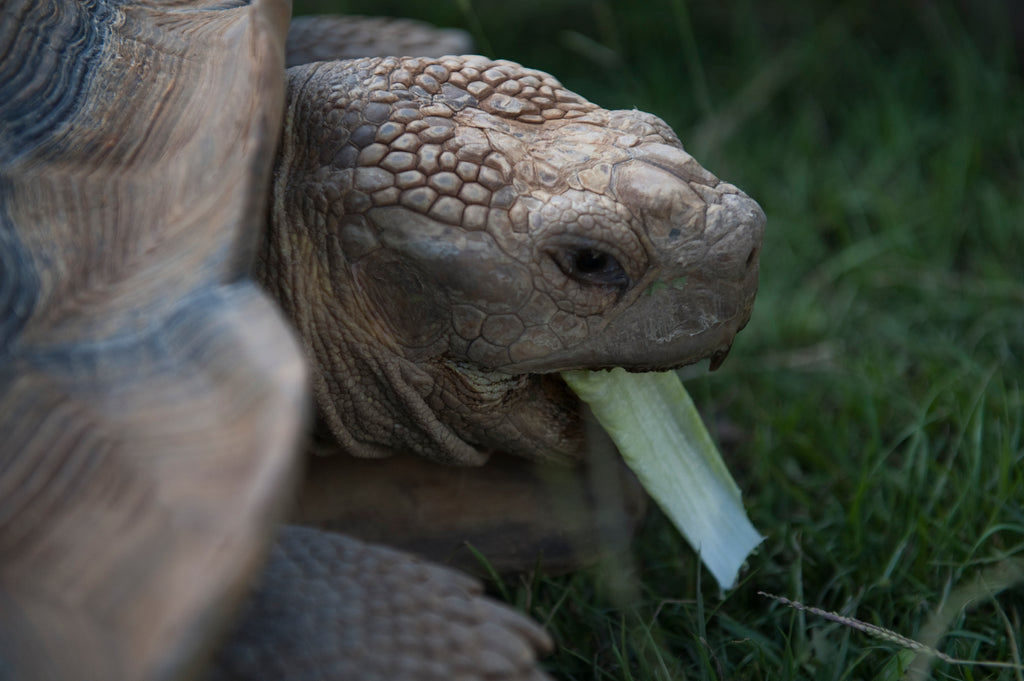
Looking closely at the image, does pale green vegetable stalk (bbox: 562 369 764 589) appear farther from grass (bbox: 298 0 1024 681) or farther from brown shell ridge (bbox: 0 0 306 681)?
brown shell ridge (bbox: 0 0 306 681)

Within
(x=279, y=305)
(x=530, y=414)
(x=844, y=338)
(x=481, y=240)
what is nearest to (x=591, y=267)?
→ (x=481, y=240)

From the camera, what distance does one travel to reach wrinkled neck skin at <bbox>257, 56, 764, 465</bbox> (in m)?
1.38

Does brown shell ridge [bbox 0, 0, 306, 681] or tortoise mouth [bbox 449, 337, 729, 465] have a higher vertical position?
brown shell ridge [bbox 0, 0, 306, 681]

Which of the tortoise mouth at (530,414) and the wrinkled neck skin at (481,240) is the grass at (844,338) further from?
the wrinkled neck skin at (481,240)

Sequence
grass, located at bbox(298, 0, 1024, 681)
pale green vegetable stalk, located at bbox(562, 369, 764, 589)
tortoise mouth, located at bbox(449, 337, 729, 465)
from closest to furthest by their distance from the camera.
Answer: tortoise mouth, located at bbox(449, 337, 729, 465), pale green vegetable stalk, located at bbox(562, 369, 764, 589), grass, located at bbox(298, 0, 1024, 681)

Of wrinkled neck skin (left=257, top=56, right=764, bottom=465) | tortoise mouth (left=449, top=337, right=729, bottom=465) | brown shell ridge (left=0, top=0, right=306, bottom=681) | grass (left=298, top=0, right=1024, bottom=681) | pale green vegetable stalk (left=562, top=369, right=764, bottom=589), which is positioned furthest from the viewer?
grass (left=298, top=0, right=1024, bottom=681)

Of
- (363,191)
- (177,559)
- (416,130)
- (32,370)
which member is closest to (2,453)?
(32,370)

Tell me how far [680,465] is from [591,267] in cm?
47

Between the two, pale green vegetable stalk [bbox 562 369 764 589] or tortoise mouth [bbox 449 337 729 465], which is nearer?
tortoise mouth [bbox 449 337 729 465]

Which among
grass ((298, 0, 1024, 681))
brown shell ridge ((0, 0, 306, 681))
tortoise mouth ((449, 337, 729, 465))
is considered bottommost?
grass ((298, 0, 1024, 681))

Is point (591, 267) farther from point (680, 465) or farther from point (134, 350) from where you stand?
point (134, 350)

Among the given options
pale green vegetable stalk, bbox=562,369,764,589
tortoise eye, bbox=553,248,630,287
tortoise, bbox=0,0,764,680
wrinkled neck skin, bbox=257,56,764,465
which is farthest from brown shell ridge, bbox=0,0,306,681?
pale green vegetable stalk, bbox=562,369,764,589

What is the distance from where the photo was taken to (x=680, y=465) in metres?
1.71

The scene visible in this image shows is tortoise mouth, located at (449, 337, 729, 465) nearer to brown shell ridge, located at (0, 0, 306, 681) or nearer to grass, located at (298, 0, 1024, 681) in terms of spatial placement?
grass, located at (298, 0, 1024, 681)
